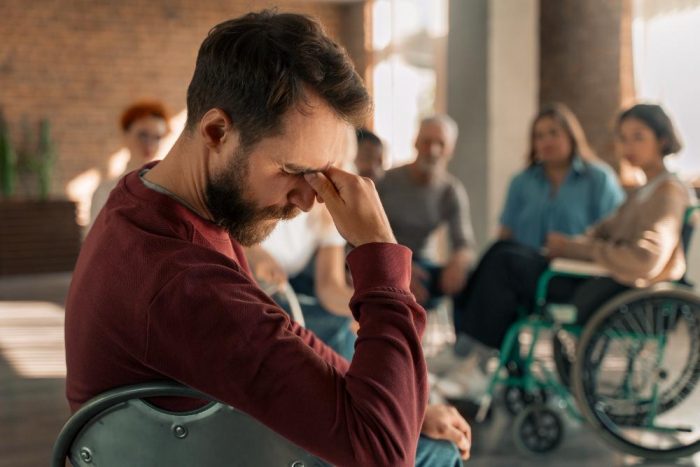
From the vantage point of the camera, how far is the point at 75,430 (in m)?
0.95

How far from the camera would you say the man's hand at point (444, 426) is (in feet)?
4.12

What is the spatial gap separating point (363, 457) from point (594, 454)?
249 cm

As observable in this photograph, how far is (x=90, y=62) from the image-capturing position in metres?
9.62

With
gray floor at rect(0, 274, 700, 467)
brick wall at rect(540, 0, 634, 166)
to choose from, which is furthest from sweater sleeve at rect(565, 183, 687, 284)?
→ brick wall at rect(540, 0, 634, 166)

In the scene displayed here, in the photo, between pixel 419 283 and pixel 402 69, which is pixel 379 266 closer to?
pixel 419 283

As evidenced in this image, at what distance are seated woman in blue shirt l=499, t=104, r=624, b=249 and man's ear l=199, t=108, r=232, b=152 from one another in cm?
304

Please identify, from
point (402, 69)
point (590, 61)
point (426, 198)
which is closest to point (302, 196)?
point (426, 198)

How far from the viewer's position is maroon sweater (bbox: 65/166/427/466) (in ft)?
2.88

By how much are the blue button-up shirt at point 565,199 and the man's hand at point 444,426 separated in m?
2.82

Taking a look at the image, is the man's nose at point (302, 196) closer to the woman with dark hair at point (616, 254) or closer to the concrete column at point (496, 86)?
the woman with dark hair at point (616, 254)

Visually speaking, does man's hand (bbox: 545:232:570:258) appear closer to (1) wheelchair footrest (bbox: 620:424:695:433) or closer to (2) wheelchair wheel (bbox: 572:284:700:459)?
(2) wheelchair wheel (bbox: 572:284:700:459)

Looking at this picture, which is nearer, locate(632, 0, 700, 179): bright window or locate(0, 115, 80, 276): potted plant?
locate(632, 0, 700, 179): bright window

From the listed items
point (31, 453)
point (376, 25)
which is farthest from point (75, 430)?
point (376, 25)

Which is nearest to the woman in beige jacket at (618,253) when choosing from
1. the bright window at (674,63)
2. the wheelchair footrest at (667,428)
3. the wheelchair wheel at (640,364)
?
the wheelchair wheel at (640,364)
